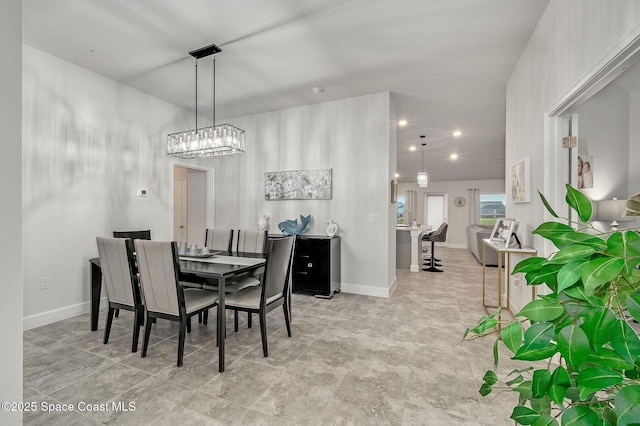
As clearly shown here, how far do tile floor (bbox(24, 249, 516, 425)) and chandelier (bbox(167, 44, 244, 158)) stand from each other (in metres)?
1.88

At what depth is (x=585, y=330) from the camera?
50cm

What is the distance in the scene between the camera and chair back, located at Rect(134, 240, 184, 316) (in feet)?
6.89

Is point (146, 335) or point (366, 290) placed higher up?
point (146, 335)

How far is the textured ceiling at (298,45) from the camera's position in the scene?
92.2 inches

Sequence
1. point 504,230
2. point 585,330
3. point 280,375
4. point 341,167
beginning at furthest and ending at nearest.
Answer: point 341,167
point 504,230
point 280,375
point 585,330

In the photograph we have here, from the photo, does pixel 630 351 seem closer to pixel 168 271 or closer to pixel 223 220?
pixel 168 271

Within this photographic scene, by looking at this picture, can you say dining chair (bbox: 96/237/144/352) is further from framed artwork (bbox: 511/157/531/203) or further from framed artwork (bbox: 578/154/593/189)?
framed artwork (bbox: 578/154/593/189)

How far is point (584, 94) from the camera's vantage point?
1910 mm

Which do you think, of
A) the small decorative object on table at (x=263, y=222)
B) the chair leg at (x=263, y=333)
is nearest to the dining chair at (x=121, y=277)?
the chair leg at (x=263, y=333)

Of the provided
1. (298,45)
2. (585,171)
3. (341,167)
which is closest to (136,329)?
(298,45)

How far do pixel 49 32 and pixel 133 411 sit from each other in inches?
132

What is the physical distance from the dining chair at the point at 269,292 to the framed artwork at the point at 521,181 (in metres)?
2.33

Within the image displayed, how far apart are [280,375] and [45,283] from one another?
9.22 feet

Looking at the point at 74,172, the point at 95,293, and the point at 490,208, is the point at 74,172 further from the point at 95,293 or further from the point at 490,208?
the point at 490,208
